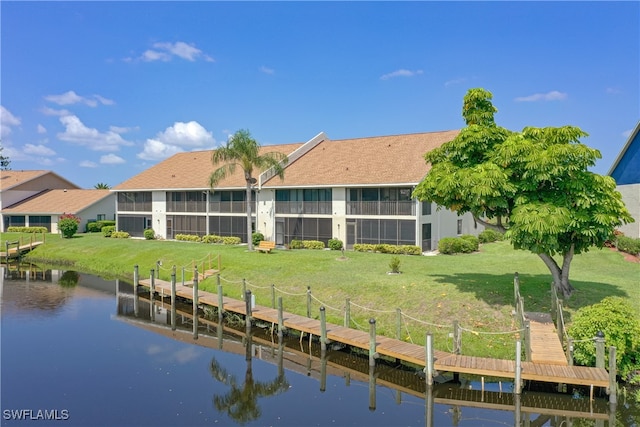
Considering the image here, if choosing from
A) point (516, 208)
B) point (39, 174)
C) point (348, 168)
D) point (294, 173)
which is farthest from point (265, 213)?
point (39, 174)

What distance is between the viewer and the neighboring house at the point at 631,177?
38.6 meters

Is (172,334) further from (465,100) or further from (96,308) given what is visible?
(465,100)

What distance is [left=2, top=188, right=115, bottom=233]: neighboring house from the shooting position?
6075 cm

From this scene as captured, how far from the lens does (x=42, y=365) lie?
1861cm

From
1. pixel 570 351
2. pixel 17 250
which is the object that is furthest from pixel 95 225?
pixel 570 351

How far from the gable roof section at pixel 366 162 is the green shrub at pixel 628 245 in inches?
597

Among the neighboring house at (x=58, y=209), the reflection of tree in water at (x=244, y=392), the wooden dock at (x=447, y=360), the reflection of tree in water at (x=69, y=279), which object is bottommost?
the reflection of tree in water at (x=244, y=392)

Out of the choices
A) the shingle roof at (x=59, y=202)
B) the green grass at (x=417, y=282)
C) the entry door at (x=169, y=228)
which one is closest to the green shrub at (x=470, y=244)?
the green grass at (x=417, y=282)

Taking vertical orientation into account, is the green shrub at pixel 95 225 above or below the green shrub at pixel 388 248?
above

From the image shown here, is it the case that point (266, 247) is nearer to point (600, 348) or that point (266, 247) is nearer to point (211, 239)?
point (211, 239)

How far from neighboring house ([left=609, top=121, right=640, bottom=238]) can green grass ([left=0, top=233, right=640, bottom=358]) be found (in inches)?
191

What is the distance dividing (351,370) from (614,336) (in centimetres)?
901

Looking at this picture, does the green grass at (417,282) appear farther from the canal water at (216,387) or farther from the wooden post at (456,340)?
the canal water at (216,387)

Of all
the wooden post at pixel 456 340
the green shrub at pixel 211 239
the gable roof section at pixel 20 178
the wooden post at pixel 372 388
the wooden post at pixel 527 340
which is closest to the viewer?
the wooden post at pixel 372 388
